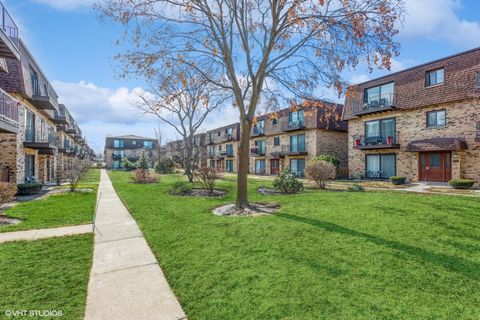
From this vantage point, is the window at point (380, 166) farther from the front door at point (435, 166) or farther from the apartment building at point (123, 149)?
the apartment building at point (123, 149)

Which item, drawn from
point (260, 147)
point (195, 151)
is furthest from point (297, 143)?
point (195, 151)

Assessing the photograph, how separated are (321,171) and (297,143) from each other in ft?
41.7

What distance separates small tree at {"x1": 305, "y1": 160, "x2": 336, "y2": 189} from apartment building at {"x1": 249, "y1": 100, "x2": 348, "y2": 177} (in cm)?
712

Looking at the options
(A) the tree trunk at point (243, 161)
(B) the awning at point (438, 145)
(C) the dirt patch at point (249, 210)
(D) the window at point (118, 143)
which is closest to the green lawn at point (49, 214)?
(C) the dirt patch at point (249, 210)

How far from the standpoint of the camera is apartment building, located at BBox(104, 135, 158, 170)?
59062 mm

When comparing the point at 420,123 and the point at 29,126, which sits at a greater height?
the point at 420,123

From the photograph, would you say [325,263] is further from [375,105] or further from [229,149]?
[229,149]

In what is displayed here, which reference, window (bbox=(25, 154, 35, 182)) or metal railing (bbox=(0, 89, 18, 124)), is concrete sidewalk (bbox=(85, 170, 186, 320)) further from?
Result: window (bbox=(25, 154, 35, 182))

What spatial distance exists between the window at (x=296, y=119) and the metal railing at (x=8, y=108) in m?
22.0

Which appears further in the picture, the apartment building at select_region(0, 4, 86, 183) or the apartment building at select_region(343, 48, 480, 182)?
the apartment building at select_region(343, 48, 480, 182)

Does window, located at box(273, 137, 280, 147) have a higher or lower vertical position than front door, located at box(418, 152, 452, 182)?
higher

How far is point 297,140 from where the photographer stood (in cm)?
2770

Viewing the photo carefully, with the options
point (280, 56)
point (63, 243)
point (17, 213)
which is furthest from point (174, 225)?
point (280, 56)

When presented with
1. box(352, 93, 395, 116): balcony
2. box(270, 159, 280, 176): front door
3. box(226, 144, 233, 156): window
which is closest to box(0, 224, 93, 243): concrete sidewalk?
box(352, 93, 395, 116): balcony
